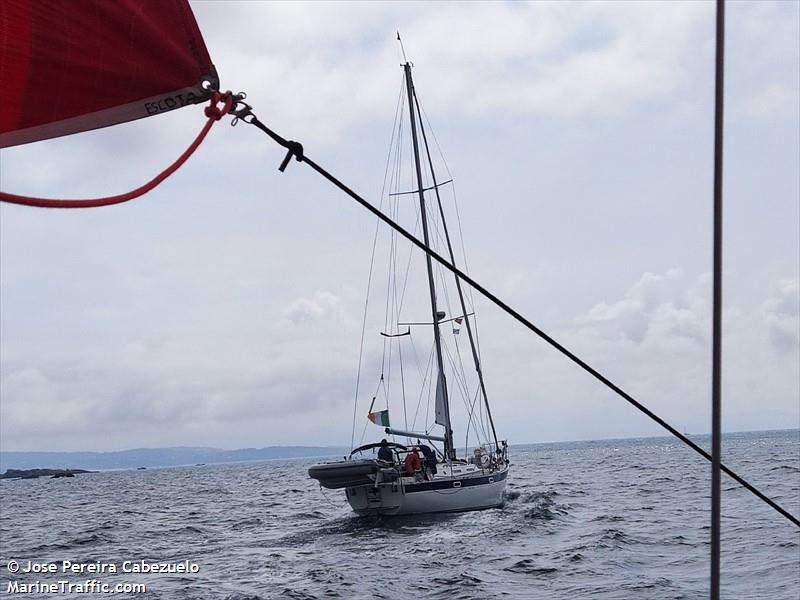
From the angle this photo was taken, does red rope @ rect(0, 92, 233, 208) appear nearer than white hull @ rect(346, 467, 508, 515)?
Yes

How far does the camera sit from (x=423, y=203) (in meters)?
35.1

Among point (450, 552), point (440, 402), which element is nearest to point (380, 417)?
point (440, 402)

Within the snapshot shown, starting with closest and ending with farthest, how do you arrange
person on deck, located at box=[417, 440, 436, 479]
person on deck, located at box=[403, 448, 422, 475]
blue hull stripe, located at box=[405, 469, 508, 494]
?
blue hull stripe, located at box=[405, 469, 508, 494] < person on deck, located at box=[403, 448, 422, 475] < person on deck, located at box=[417, 440, 436, 479]

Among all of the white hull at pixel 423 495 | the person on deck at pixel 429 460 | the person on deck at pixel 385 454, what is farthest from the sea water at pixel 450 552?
the person on deck at pixel 385 454

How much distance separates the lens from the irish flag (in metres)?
34.1

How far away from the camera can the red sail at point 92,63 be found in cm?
379

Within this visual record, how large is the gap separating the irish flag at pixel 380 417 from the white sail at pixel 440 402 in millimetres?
1969

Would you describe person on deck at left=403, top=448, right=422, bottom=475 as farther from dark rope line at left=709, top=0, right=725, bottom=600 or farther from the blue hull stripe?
dark rope line at left=709, top=0, right=725, bottom=600

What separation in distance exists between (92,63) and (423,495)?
28312 millimetres

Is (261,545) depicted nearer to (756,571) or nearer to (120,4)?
(756,571)

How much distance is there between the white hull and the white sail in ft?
8.56

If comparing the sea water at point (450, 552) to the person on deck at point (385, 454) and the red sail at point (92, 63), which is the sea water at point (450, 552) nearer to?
the person on deck at point (385, 454)

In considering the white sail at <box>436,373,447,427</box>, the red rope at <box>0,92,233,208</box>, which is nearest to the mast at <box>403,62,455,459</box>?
the white sail at <box>436,373,447,427</box>

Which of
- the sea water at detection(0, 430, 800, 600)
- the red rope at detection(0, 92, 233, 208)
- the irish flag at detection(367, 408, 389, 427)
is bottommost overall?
the sea water at detection(0, 430, 800, 600)
